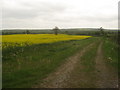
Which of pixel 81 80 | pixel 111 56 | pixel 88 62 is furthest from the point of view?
pixel 111 56

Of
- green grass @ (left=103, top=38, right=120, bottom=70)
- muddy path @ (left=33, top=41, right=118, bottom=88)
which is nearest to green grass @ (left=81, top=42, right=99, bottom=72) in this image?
muddy path @ (left=33, top=41, right=118, bottom=88)

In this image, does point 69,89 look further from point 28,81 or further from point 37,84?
point 28,81

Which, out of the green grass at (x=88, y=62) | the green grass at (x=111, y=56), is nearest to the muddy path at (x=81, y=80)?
the green grass at (x=88, y=62)

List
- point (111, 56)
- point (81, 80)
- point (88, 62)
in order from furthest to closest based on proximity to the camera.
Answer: point (111, 56), point (88, 62), point (81, 80)

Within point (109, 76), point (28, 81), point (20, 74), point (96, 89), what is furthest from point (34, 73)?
point (109, 76)

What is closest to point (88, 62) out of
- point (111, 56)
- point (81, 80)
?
point (111, 56)

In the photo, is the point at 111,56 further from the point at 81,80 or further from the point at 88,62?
the point at 81,80

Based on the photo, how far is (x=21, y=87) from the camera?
696cm

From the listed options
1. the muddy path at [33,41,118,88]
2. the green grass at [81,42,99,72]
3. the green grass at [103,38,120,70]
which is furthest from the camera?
the green grass at [103,38,120,70]

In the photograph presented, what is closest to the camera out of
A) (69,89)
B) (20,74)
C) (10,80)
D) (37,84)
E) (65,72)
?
(69,89)

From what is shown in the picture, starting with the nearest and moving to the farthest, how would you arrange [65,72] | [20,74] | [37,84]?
[37,84] < [20,74] < [65,72]

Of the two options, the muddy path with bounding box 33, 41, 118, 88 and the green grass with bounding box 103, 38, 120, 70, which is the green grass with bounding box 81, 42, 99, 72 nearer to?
the muddy path with bounding box 33, 41, 118, 88

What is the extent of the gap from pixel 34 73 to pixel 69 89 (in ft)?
10.8

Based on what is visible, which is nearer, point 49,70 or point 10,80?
point 10,80
